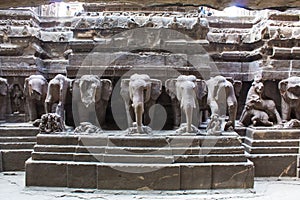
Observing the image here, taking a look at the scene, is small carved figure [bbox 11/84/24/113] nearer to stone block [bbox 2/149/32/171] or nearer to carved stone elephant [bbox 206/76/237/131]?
stone block [bbox 2/149/32/171]

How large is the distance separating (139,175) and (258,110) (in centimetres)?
305

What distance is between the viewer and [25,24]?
9883mm

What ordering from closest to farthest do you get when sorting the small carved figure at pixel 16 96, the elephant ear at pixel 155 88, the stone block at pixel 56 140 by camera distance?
the stone block at pixel 56 140 < the elephant ear at pixel 155 88 < the small carved figure at pixel 16 96

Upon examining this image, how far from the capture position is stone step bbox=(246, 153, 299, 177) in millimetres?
6883

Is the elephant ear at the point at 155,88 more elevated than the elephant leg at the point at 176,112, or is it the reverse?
the elephant ear at the point at 155,88

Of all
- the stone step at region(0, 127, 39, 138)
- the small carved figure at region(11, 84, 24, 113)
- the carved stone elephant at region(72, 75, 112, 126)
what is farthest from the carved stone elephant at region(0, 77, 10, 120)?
the carved stone elephant at region(72, 75, 112, 126)

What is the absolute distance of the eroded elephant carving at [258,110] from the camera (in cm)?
738

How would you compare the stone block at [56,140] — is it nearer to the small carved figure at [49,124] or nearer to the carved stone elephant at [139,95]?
the small carved figure at [49,124]

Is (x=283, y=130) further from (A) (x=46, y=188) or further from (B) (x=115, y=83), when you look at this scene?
(A) (x=46, y=188)

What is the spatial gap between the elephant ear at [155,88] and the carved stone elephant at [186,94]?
0.22 metres

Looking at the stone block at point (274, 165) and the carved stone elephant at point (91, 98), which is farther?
the stone block at point (274, 165)

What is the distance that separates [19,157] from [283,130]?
4984 mm

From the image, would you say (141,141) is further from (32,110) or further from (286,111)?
(286,111)

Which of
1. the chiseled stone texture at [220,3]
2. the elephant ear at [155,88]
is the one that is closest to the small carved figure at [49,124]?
the elephant ear at [155,88]
